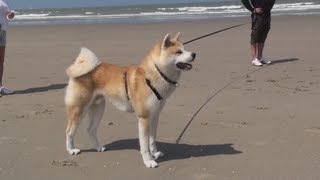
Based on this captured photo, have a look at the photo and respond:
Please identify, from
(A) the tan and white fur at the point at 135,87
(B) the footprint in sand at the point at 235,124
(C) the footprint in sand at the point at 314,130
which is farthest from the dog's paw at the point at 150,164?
(C) the footprint in sand at the point at 314,130

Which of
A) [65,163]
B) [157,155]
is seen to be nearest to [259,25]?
[157,155]

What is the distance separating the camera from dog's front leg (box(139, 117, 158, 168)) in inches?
206

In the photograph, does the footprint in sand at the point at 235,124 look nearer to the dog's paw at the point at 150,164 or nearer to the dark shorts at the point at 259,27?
the dog's paw at the point at 150,164

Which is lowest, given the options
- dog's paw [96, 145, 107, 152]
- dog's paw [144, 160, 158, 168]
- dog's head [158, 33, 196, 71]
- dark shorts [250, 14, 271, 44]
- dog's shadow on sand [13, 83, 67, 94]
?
dog's shadow on sand [13, 83, 67, 94]

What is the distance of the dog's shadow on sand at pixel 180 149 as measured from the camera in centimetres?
561

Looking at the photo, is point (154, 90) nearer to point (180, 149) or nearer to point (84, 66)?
point (84, 66)

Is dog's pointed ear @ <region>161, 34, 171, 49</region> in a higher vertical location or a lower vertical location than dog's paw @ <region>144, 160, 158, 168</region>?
higher

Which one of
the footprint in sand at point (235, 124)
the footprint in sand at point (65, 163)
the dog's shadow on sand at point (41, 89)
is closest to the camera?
the footprint in sand at point (65, 163)

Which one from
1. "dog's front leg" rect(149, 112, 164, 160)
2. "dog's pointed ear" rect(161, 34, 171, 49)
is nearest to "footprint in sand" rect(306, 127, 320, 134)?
"dog's front leg" rect(149, 112, 164, 160)

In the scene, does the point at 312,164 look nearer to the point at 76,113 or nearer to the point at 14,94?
the point at 76,113

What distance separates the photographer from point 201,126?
21.9ft

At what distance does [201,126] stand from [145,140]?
1.58 m

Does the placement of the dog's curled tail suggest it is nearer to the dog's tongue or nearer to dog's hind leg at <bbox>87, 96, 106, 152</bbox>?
dog's hind leg at <bbox>87, 96, 106, 152</bbox>

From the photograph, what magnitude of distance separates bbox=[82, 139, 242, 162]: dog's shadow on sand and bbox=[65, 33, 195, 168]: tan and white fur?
176mm
